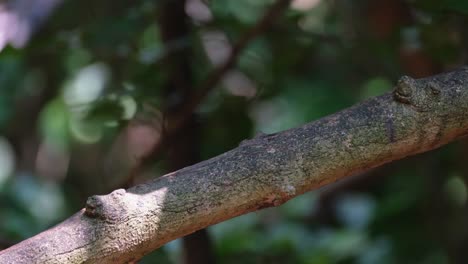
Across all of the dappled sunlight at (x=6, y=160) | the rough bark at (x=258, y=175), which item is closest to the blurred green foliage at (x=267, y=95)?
the dappled sunlight at (x=6, y=160)

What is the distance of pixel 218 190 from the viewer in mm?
762

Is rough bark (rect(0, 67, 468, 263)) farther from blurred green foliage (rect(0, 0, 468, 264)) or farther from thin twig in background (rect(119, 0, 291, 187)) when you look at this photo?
thin twig in background (rect(119, 0, 291, 187))

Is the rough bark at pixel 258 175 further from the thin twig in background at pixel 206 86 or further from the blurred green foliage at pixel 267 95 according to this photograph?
the thin twig in background at pixel 206 86

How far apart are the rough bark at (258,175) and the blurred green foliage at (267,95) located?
0.62ft

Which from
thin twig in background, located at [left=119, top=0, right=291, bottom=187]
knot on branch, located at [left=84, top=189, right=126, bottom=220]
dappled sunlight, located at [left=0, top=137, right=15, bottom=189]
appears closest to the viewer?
knot on branch, located at [left=84, top=189, right=126, bottom=220]

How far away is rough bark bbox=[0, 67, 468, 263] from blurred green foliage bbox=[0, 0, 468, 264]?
190mm

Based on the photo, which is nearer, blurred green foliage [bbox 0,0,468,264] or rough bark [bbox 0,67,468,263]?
rough bark [bbox 0,67,468,263]

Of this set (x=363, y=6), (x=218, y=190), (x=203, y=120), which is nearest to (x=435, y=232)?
(x=363, y=6)

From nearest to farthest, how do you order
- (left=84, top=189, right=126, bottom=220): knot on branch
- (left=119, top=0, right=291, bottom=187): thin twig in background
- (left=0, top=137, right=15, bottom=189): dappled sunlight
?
1. (left=84, top=189, right=126, bottom=220): knot on branch
2. (left=119, top=0, right=291, bottom=187): thin twig in background
3. (left=0, top=137, right=15, bottom=189): dappled sunlight

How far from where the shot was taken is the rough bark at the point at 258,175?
0.74 meters

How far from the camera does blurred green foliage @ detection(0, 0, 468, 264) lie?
1.35m

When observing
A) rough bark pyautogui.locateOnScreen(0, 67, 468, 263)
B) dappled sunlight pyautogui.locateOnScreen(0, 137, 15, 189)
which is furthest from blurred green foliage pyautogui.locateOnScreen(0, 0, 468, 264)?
rough bark pyautogui.locateOnScreen(0, 67, 468, 263)

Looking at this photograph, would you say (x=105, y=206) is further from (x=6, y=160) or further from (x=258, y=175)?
(x=6, y=160)

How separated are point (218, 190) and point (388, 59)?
789 millimetres
